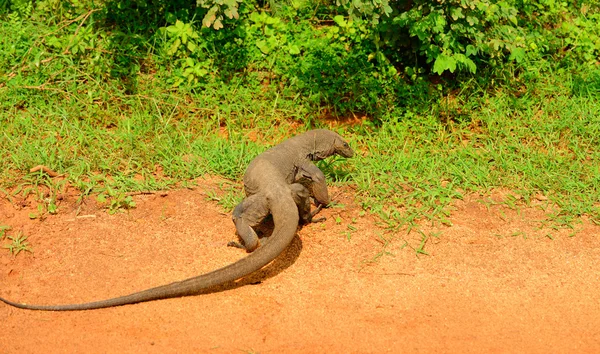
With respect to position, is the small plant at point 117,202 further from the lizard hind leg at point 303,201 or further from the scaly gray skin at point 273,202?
the lizard hind leg at point 303,201

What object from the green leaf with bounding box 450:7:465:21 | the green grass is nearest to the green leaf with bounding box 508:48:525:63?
the green grass

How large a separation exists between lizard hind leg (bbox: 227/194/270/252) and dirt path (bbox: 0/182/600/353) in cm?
21

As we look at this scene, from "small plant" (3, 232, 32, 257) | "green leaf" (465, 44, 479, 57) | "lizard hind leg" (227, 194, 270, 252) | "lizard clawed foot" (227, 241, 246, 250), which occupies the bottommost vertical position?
"small plant" (3, 232, 32, 257)

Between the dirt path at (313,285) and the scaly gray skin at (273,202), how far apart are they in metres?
0.10

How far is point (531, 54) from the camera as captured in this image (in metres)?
7.94

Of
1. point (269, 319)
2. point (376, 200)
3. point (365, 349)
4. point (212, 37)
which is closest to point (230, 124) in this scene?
point (212, 37)

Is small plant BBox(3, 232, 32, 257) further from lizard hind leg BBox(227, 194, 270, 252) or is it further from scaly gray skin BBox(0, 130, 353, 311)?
lizard hind leg BBox(227, 194, 270, 252)

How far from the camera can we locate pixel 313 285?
17.1 feet

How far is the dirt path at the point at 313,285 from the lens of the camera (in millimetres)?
4621

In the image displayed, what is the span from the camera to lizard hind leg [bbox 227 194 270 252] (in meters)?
5.50

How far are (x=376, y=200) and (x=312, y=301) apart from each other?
59.5 inches

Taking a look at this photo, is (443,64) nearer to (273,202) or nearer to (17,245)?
(273,202)

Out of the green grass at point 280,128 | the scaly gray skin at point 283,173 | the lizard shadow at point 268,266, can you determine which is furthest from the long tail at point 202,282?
the green grass at point 280,128

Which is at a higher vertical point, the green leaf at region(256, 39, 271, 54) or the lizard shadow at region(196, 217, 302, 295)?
the green leaf at region(256, 39, 271, 54)
